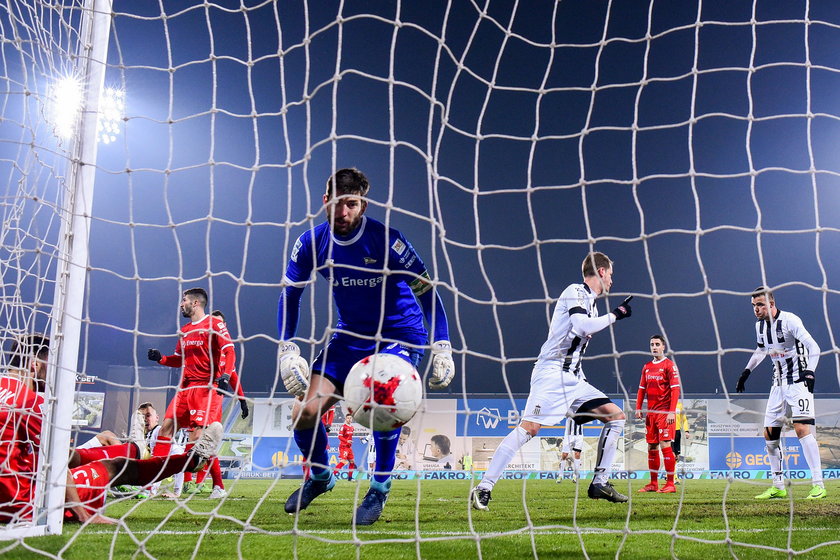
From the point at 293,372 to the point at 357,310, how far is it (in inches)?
21.9

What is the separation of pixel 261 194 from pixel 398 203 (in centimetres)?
308

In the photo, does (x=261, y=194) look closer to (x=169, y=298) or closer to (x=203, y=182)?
(x=203, y=182)

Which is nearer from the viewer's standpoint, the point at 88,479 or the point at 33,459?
the point at 33,459

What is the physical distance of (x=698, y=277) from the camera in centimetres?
1396

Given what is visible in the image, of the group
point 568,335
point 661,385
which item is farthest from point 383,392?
point 661,385

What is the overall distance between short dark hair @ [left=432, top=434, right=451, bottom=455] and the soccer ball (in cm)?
867

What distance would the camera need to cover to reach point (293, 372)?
3.40 meters

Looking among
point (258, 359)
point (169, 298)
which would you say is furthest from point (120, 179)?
point (258, 359)

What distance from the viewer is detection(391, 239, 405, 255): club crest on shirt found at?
142 inches

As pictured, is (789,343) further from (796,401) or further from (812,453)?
(812,453)

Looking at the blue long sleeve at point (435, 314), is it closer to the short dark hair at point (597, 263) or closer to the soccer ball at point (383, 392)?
the soccer ball at point (383, 392)

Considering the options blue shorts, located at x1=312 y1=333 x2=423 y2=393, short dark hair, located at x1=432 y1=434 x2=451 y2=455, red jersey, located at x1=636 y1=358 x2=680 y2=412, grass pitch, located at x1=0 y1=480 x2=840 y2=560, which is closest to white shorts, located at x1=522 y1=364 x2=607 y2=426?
grass pitch, located at x1=0 y1=480 x2=840 y2=560

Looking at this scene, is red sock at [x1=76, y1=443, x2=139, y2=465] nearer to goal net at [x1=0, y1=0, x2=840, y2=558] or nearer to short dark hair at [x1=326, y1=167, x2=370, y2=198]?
short dark hair at [x1=326, y1=167, x2=370, y2=198]

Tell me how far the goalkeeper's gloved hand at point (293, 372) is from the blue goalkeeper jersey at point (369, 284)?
0.37 metres
